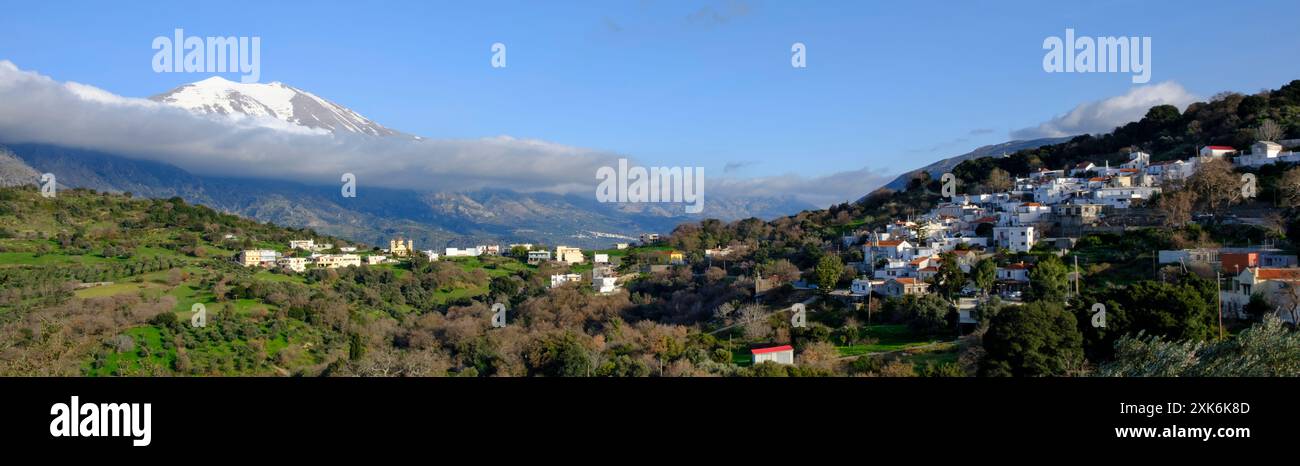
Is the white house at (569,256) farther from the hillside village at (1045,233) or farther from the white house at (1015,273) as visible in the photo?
the white house at (1015,273)

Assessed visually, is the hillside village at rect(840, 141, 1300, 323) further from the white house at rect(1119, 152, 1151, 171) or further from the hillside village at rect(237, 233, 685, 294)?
the hillside village at rect(237, 233, 685, 294)

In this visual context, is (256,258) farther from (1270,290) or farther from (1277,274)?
(1277,274)

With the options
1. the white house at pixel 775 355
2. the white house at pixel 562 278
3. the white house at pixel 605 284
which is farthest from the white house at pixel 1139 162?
the white house at pixel 775 355

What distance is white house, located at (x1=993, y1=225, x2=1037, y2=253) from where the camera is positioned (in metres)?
35.3

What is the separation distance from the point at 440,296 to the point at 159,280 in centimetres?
1409

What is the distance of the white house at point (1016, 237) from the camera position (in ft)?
116

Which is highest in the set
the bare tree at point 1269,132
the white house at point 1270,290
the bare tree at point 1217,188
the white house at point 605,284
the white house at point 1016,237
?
the bare tree at point 1269,132

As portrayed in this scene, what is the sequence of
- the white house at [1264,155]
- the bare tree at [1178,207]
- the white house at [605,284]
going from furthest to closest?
the white house at [605,284] → the white house at [1264,155] → the bare tree at [1178,207]

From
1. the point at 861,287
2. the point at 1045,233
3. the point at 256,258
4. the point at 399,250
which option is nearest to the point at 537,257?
the point at 399,250

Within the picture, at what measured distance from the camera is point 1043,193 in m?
43.8
